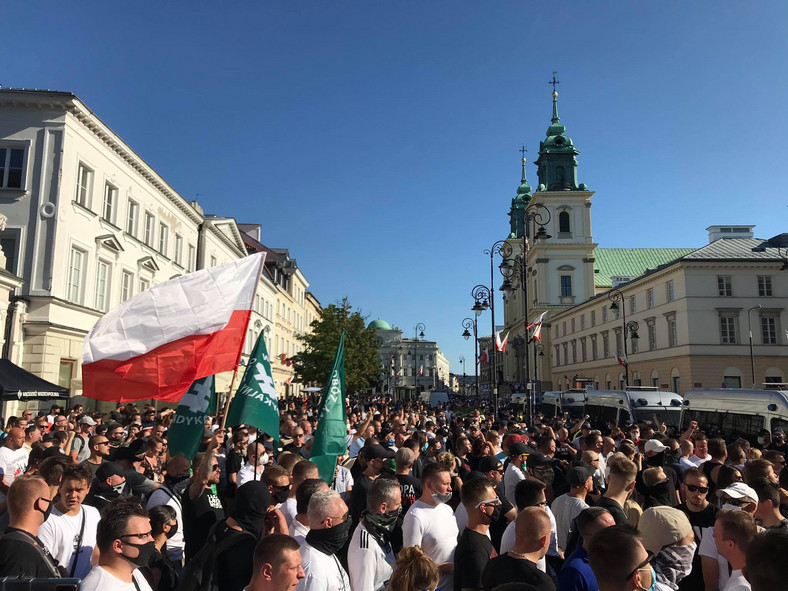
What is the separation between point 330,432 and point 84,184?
2229 centimetres

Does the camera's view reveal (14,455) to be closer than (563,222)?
Yes

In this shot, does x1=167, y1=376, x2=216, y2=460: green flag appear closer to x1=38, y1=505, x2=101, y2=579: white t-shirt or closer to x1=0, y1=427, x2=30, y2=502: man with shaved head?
x1=38, y1=505, x2=101, y2=579: white t-shirt

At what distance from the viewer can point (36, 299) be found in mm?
22766

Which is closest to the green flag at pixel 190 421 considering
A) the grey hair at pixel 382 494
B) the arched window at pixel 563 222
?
the grey hair at pixel 382 494

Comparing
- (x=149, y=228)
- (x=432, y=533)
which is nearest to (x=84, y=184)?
(x=149, y=228)

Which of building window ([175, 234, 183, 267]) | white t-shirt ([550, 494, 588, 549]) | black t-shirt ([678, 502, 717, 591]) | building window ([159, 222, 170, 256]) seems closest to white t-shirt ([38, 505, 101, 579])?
white t-shirt ([550, 494, 588, 549])

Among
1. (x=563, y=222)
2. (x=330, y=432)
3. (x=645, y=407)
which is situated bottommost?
(x=645, y=407)

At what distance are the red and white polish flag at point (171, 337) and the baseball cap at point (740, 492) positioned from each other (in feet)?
17.7

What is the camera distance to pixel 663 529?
440 cm

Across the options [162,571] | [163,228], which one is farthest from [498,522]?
[163,228]

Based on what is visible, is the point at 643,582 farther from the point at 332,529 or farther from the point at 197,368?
the point at 197,368

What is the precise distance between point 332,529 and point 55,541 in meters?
2.17

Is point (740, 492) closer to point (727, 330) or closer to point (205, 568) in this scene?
point (205, 568)

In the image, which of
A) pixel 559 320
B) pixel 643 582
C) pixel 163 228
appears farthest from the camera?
pixel 559 320
